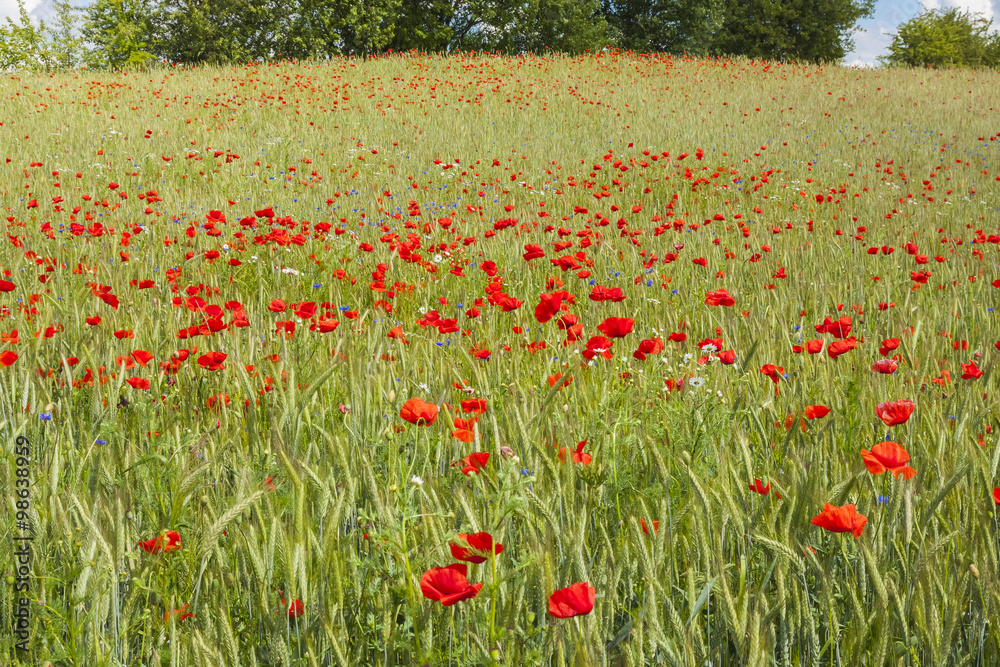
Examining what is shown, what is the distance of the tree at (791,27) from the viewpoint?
29125 mm

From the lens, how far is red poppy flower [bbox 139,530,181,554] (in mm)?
1067

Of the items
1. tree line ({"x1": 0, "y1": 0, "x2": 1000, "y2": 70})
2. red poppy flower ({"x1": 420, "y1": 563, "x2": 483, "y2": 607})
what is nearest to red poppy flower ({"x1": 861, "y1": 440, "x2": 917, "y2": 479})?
red poppy flower ({"x1": 420, "y1": 563, "x2": 483, "y2": 607})

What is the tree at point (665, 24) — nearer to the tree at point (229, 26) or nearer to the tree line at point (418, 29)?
the tree line at point (418, 29)

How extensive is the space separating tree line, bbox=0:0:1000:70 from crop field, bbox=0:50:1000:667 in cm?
1647

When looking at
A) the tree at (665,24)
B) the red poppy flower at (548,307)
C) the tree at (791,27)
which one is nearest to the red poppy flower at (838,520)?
the red poppy flower at (548,307)

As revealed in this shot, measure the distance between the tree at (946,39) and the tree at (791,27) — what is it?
10668 millimetres

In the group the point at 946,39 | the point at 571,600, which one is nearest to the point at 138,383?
the point at 571,600

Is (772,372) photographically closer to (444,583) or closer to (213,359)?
(444,583)

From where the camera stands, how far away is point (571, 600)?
82cm

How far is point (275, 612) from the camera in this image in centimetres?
A: 121

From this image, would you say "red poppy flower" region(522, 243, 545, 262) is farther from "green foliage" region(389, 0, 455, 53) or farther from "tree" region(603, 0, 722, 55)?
"tree" region(603, 0, 722, 55)

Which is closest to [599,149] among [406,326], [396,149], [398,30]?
[396,149]

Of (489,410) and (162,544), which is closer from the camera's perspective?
(162,544)

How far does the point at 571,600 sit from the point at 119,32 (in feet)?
104
